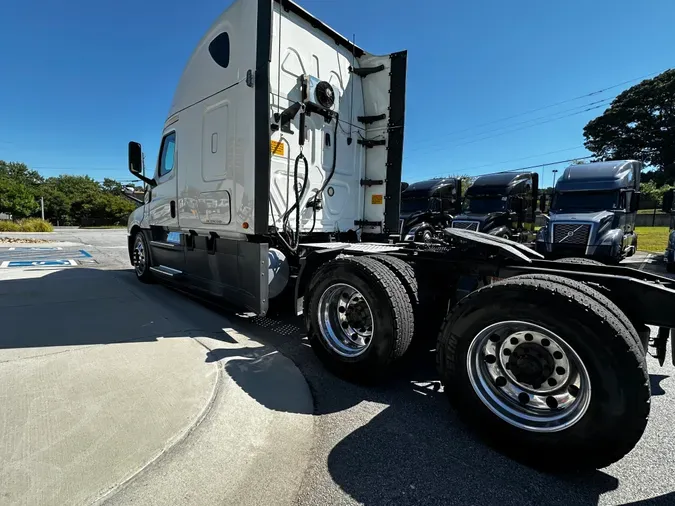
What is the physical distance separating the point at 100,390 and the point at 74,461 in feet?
2.80

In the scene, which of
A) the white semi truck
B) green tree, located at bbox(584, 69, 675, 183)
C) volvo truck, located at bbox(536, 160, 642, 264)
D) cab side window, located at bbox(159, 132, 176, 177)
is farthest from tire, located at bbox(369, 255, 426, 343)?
green tree, located at bbox(584, 69, 675, 183)

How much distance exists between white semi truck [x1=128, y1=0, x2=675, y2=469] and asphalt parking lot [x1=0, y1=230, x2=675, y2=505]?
275 mm

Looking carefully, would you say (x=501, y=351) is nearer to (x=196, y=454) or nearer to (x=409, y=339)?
(x=409, y=339)

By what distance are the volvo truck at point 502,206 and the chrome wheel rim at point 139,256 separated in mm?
9772

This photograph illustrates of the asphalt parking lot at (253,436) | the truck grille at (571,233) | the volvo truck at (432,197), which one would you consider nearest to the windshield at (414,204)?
the volvo truck at (432,197)

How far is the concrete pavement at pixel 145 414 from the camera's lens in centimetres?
179

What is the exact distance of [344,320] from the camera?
328 centimetres

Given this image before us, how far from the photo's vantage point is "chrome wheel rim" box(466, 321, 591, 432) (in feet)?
6.56

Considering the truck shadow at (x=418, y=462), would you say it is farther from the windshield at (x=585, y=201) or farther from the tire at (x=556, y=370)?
Result: the windshield at (x=585, y=201)

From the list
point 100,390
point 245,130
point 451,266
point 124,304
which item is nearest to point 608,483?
point 451,266

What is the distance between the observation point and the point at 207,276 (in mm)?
5129

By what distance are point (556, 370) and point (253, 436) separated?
1.96 meters

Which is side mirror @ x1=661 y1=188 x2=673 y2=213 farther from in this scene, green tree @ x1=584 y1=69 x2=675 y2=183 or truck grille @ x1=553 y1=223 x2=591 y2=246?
green tree @ x1=584 y1=69 x2=675 y2=183

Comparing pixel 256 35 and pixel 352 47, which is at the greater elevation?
pixel 352 47
